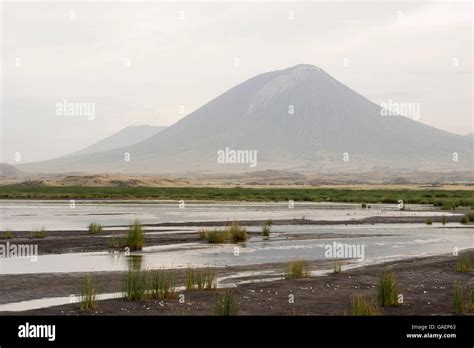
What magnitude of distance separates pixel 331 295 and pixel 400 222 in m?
27.5

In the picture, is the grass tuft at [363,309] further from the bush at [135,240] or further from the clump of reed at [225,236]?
the clump of reed at [225,236]

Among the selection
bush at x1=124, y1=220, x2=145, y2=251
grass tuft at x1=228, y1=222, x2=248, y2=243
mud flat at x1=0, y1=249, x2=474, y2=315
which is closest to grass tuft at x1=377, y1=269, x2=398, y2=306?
mud flat at x1=0, y1=249, x2=474, y2=315

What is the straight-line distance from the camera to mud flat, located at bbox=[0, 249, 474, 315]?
13.6 meters

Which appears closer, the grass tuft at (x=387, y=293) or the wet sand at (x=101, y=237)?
the grass tuft at (x=387, y=293)

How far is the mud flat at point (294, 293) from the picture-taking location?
1365 cm

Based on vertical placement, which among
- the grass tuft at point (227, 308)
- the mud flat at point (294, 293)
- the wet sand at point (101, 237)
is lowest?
the mud flat at point (294, 293)

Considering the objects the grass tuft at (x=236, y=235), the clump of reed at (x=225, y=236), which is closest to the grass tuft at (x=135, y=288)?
the clump of reed at (x=225, y=236)

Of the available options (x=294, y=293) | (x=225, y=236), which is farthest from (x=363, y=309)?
(x=225, y=236)

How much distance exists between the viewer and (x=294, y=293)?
620 inches

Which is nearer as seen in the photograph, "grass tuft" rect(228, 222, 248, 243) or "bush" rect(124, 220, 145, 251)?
"bush" rect(124, 220, 145, 251)

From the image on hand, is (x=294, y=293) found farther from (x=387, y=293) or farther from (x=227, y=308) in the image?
(x=227, y=308)

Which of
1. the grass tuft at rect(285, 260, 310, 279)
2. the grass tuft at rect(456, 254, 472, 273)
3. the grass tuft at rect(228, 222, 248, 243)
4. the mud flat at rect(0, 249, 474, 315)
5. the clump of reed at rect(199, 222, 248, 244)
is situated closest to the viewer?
the mud flat at rect(0, 249, 474, 315)

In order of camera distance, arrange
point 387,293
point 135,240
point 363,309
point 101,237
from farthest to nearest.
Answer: point 101,237 < point 135,240 < point 387,293 < point 363,309

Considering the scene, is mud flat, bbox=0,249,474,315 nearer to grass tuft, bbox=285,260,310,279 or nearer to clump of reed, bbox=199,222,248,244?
grass tuft, bbox=285,260,310,279
